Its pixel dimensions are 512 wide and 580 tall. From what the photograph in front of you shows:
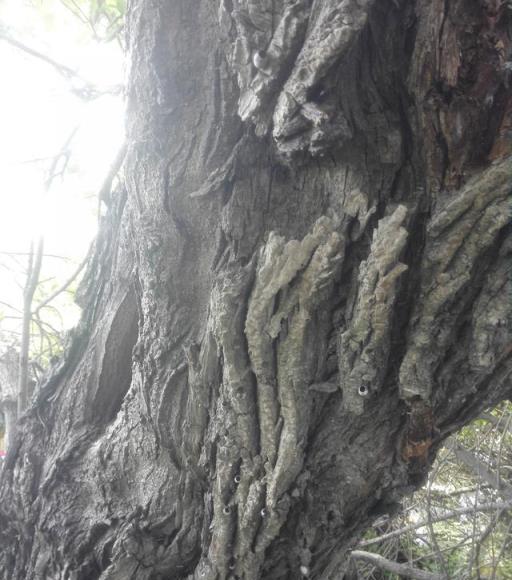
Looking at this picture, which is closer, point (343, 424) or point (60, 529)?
point (343, 424)

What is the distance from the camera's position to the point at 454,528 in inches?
106

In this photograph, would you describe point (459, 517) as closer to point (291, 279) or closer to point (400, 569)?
point (400, 569)

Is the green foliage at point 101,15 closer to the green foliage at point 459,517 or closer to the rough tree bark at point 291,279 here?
the rough tree bark at point 291,279

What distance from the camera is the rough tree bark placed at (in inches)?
29.8

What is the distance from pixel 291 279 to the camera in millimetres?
828

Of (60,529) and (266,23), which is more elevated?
(266,23)

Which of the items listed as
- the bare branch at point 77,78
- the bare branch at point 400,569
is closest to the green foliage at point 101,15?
the bare branch at point 77,78

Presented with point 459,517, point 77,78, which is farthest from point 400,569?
point 77,78

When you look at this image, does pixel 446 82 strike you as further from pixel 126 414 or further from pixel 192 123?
pixel 126 414

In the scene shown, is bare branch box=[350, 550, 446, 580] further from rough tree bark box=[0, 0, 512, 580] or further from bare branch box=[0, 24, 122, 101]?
bare branch box=[0, 24, 122, 101]

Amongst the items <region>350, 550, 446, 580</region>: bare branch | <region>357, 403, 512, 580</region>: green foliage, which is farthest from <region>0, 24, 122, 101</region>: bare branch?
<region>357, 403, 512, 580</region>: green foliage

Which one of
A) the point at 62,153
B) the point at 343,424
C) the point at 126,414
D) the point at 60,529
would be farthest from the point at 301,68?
the point at 62,153

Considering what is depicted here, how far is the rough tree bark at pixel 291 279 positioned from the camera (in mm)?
758

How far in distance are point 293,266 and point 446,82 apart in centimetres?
37
